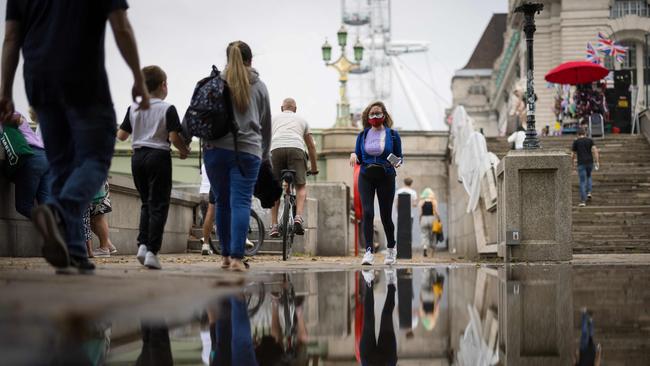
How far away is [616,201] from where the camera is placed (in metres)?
22.4

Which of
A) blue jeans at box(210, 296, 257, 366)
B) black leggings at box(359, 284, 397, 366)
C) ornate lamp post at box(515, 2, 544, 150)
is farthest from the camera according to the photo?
ornate lamp post at box(515, 2, 544, 150)

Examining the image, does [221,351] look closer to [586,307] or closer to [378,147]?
[586,307]

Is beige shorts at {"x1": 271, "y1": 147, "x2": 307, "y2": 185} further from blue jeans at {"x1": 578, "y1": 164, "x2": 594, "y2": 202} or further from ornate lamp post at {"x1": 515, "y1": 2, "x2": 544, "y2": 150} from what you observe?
blue jeans at {"x1": 578, "y1": 164, "x2": 594, "y2": 202}

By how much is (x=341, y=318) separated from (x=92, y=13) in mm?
2149

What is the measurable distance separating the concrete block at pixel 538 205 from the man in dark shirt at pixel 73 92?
8276 millimetres

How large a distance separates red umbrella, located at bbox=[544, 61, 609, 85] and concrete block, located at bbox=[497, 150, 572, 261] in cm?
1915

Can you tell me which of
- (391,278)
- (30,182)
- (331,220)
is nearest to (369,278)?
(391,278)

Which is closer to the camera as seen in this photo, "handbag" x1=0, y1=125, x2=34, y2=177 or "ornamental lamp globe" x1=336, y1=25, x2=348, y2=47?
"handbag" x1=0, y1=125, x2=34, y2=177

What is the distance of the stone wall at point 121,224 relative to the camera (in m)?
11.8

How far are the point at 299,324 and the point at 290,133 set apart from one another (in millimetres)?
8494

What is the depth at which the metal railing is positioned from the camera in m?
62.1

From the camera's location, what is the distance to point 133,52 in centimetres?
593

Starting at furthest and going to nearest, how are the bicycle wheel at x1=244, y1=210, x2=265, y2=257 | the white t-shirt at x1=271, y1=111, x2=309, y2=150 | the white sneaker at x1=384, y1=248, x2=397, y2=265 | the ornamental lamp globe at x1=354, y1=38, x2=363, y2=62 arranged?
the ornamental lamp globe at x1=354, y1=38, x2=363, y2=62 < the bicycle wheel at x1=244, y1=210, x2=265, y2=257 < the white t-shirt at x1=271, y1=111, x2=309, y2=150 < the white sneaker at x1=384, y1=248, x2=397, y2=265

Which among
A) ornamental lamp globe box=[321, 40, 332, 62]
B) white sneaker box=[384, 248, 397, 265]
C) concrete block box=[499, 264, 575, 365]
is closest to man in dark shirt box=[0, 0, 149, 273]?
concrete block box=[499, 264, 575, 365]
